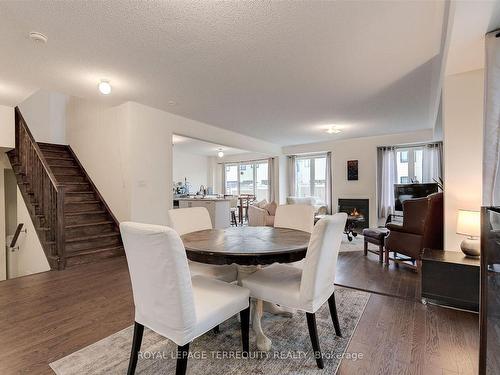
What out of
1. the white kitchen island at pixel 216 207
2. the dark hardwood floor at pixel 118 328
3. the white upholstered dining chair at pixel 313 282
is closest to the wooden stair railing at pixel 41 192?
the dark hardwood floor at pixel 118 328

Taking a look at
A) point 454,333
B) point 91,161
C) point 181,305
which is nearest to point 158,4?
point 181,305

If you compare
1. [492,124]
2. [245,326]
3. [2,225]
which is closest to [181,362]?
[245,326]

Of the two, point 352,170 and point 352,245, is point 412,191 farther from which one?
point 352,170

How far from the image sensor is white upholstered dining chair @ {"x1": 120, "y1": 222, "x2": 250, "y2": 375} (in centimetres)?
121

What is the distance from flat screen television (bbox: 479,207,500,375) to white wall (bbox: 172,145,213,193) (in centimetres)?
817

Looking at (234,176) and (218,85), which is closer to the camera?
(218,85)

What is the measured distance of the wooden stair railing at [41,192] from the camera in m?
3.45

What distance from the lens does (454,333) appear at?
1.96 metres

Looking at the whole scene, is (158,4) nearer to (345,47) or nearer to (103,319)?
(345,47)

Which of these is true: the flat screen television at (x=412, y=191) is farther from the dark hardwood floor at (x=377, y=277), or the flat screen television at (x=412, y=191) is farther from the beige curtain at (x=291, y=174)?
the beige curtain at (x=291, y=174)

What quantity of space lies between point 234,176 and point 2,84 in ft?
23.4

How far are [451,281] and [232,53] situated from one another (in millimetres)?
2941

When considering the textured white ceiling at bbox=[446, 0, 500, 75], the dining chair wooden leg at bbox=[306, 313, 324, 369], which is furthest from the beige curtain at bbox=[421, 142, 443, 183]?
the dining chair wooden leg at bbox=[306, 313, 324, 369]

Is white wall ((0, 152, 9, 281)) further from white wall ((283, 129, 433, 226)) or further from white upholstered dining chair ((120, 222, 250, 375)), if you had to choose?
white wall ((283, 129, 433, 226))
